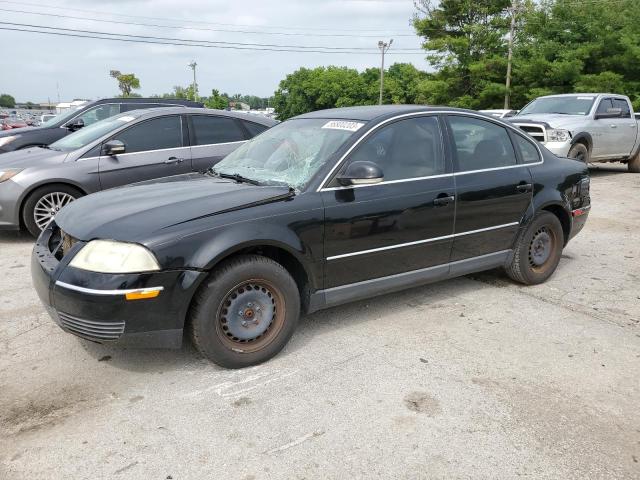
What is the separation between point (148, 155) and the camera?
6773 millimetres

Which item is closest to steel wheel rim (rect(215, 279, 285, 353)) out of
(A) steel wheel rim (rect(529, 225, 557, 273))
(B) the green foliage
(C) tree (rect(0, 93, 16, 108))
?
(A) steel wheel rim (rect(529, 225, 557, 273))

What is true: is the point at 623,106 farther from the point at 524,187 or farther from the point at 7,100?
the point at 7,100

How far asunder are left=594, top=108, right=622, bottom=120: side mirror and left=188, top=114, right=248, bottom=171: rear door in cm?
815

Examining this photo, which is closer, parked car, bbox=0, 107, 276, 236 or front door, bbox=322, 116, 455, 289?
front door, bbox=322, 116, 455, 289

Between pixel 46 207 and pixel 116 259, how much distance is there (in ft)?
13.1

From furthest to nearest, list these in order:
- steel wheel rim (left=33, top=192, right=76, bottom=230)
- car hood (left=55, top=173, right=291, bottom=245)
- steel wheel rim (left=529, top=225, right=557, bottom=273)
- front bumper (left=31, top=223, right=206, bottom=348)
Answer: steel wheel rim (left=33, top=192, right=76, bottom=230) → steel wheel rim (left=529, top=225, right=557, bottom=273) → car hood (left=55, top=173, right=291, bottom=245) → front bumper (left=31, top=223, right=206, bottom=348)

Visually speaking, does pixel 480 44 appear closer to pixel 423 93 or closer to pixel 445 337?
pixel 423 93

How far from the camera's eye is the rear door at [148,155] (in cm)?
662

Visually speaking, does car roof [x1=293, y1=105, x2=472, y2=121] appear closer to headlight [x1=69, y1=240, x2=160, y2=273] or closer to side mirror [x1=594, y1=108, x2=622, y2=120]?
headlight [x1=69, y1=240, x2=160, y2=273]

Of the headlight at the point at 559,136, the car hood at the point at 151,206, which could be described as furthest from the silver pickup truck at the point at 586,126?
the car hood at the point at 151,206

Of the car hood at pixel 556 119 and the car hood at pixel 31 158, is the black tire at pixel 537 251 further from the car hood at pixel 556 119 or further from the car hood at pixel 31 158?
the car hood at pixel 556 119

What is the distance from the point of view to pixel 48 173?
6309mm

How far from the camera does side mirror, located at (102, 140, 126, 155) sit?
20.9 feet

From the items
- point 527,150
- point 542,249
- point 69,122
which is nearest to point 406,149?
point 527,150
